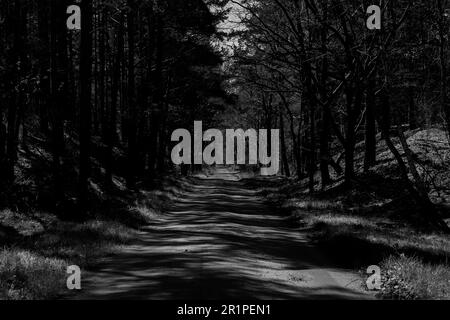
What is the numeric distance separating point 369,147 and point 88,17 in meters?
18.5

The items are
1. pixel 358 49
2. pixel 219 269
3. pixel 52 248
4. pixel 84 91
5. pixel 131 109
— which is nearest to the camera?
pixel 219 269

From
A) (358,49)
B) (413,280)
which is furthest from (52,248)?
(358,49)

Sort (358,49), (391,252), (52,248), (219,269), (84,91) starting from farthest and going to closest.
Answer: (358,49)
(84,91)
(52,248)
(391,252)
(219,269)

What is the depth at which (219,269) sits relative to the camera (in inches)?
392

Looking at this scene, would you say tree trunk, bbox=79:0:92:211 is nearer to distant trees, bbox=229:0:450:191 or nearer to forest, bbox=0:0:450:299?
forest, bbox=0:0:450:299

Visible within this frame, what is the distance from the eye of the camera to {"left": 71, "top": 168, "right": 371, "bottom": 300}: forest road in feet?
27.3

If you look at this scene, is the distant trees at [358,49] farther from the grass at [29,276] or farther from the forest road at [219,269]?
the grass at [29,276]

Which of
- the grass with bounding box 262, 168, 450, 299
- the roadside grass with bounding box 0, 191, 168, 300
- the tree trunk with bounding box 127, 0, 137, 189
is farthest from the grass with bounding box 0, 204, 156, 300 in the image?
the tree trunk with bounding box 127, 0, 137, 189

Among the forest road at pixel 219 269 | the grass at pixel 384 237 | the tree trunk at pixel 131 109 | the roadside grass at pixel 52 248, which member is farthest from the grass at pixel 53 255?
the tree trunk at pixel 131 109

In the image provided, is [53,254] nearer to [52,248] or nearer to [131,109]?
[52,248]

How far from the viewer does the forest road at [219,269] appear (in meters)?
8.31

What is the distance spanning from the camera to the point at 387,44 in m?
16.2
